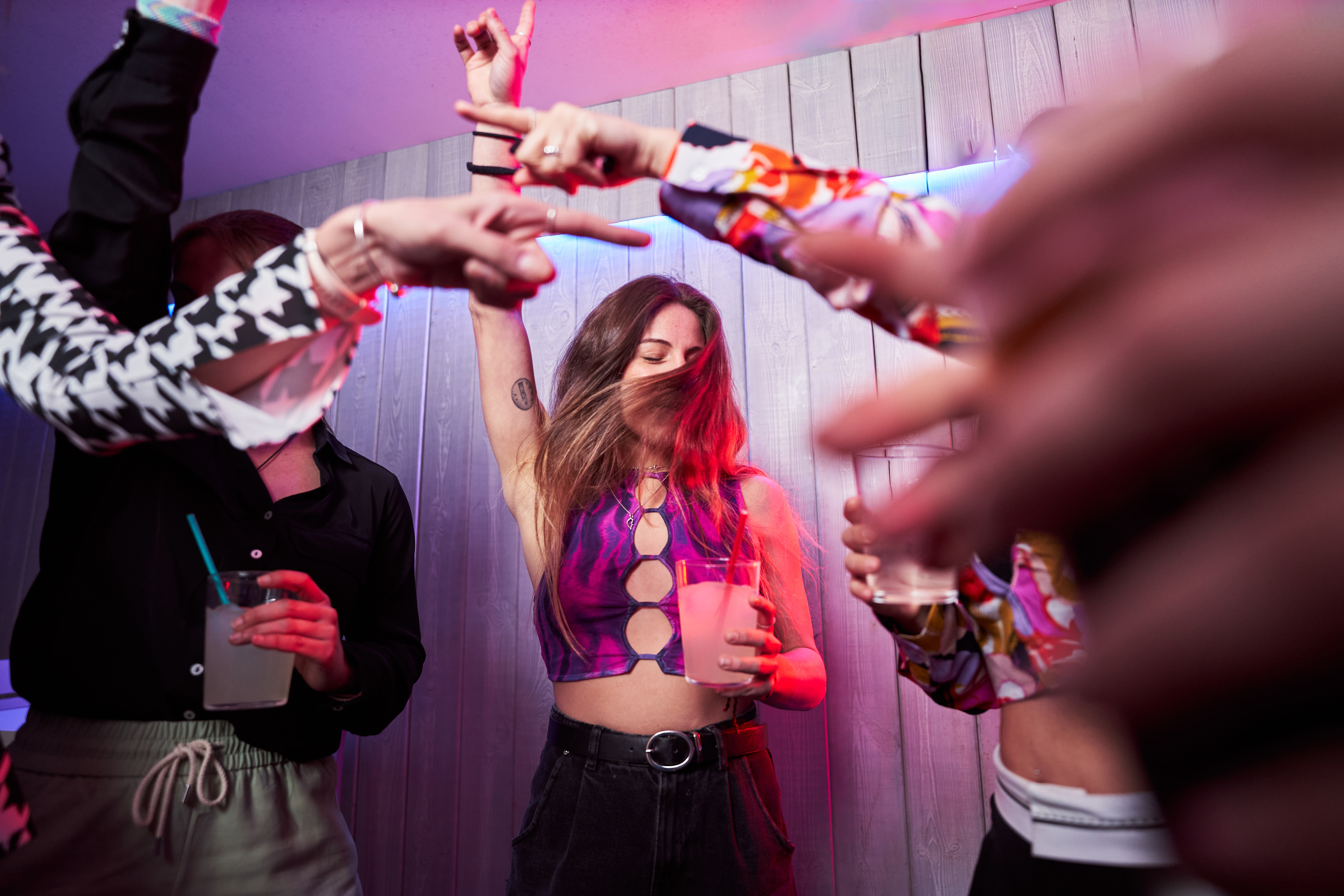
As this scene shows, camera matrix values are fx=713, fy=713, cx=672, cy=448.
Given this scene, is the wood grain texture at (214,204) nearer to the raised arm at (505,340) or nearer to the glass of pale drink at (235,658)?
the raised arm at (505,340)

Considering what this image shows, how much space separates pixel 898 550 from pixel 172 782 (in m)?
1.02

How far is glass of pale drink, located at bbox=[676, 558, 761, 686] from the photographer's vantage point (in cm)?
116

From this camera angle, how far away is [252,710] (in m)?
1.09

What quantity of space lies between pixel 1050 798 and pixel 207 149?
3.38 meters

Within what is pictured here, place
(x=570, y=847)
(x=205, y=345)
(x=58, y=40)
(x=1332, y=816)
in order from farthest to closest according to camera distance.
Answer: (x=58, y=40)
(x=570, y=847)
(x=205, y=345)
(x=1332, y=816)

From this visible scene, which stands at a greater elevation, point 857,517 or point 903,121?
point 903,121

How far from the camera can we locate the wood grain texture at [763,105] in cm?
231

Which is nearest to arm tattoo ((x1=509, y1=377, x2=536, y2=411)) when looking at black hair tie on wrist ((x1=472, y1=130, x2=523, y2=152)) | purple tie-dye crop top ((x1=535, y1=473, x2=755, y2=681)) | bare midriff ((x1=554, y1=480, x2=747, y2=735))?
purple tie-dye crop top ((x1=535, y1=473, x2=755, y2=681))

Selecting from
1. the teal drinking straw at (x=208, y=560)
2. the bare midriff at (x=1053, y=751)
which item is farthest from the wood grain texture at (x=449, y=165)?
the bare midriff at (x=1053, y=751)

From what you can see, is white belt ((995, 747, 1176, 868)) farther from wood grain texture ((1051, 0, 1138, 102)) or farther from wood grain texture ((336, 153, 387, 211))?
wood grain texture ((336, 153, 387, 211))

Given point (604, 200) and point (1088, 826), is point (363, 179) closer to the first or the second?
point (604, 200)

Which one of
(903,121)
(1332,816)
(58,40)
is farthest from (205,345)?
(58,40)

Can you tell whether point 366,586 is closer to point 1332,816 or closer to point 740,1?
point 1332,816

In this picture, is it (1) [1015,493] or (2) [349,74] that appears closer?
(1) [1015,493]
